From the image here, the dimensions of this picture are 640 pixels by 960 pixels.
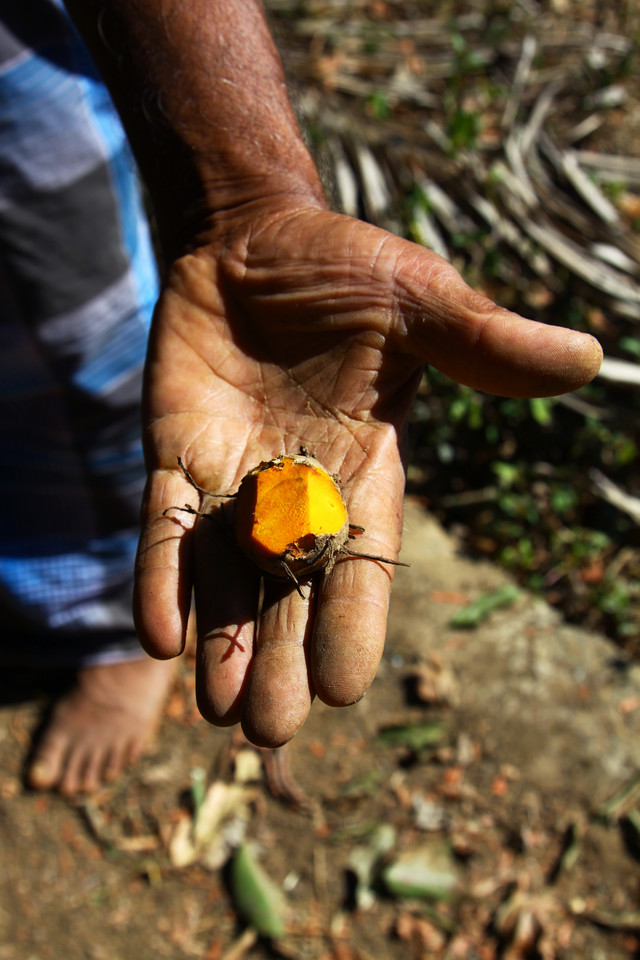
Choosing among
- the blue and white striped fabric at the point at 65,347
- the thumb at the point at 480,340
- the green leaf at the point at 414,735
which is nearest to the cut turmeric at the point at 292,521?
the thumb at the point at 480,340

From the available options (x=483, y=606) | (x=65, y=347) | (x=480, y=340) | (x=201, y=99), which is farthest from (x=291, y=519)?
(x=483, y=606)

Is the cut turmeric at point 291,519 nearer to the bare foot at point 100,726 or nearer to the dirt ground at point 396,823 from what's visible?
the dirt ground at point 396,823

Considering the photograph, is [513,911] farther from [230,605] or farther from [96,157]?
[96,157]

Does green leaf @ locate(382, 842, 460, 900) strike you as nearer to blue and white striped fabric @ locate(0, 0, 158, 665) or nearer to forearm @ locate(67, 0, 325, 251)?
blue and white striped fabric @ locate(0, 0, 158, 665)

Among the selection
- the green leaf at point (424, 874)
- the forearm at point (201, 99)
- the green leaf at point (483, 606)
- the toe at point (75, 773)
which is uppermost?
the forearm at point (201, 99)

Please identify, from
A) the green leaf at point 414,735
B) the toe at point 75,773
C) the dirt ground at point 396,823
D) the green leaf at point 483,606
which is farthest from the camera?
the green leaf at point 483,606

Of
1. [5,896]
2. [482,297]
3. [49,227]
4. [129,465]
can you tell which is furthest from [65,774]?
[482,297]
